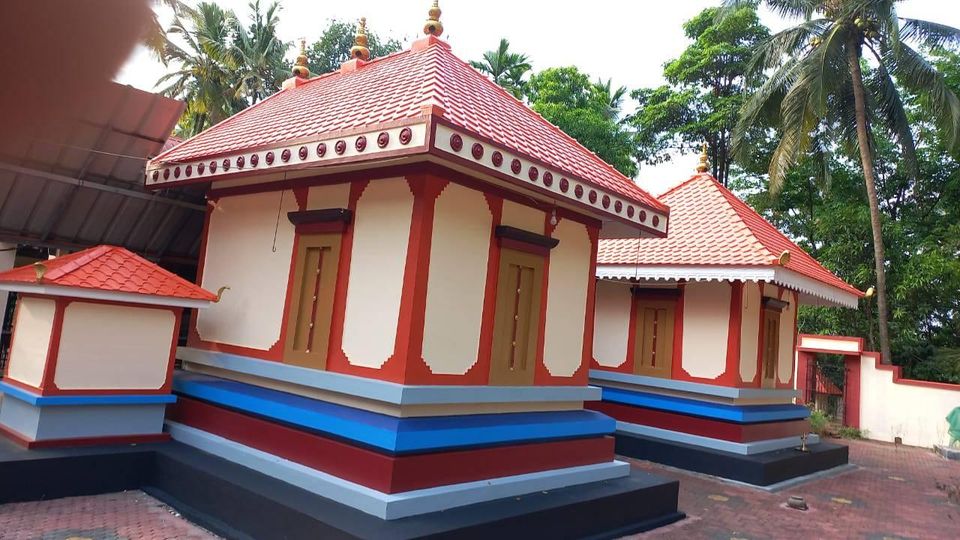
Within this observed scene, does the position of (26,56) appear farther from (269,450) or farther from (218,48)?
(218,48)

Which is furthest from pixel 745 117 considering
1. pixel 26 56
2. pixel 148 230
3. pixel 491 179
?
pixel 26 56

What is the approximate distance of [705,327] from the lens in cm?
977

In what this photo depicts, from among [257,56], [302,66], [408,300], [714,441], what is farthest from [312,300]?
[257,56]

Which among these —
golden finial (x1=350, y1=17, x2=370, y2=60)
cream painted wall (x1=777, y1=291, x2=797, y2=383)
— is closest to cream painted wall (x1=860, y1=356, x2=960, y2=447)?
cream painted wall (x1=777, y1=291, x2=797, y2=383)

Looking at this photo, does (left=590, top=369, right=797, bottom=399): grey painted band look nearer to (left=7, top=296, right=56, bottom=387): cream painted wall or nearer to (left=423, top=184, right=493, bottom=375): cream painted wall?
(left=423, top=184, right=493, bottom=375): cream painted wall

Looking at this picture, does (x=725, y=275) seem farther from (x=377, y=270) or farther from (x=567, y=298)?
(x=377, y=270)

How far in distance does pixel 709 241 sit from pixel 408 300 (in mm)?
6451

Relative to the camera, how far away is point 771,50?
55.5ft

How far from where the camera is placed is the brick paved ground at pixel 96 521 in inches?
193

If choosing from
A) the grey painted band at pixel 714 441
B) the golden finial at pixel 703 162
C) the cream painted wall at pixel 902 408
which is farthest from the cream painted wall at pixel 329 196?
the cream painted wall at pixel 902 408

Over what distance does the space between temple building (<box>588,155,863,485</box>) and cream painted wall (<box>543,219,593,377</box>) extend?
2976mm

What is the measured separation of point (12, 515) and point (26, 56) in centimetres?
599

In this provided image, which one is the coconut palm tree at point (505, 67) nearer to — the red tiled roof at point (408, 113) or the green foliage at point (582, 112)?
the green foliage at point (582, 112)

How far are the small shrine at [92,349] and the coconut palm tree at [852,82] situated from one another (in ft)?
47.4
